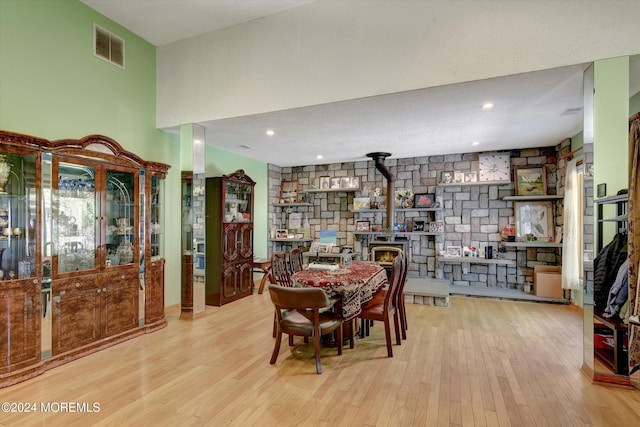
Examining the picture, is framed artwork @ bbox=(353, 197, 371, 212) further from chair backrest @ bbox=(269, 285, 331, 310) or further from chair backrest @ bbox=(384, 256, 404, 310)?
chair backrest @ bbox=(269, 285, 331, 310)

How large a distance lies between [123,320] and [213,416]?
6.83ft

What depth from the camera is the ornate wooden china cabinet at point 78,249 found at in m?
2.75

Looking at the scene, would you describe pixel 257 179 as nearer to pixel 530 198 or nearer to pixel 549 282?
pixel 530 198

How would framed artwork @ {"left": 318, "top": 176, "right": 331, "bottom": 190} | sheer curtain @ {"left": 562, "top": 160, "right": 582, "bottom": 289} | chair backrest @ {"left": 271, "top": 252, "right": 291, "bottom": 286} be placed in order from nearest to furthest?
chair backrest @ {"left": 271, "top": 252, "right": 291, "bottom": 286} → sheer curtain @ {"left": 562, "top": 160, "right": 582, "bottom": 289} → framed artwork @ {"left": 318, "top": 176, "right": 331, "bottom": 190}

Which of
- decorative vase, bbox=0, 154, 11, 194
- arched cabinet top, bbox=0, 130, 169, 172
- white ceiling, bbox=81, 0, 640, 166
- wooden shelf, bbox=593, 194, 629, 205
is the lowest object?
wooden shelf, bbox=593, 194, 629, 205

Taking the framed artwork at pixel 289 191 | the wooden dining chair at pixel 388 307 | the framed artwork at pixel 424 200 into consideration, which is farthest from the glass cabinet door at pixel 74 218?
the framed artwork at pixel 424 200

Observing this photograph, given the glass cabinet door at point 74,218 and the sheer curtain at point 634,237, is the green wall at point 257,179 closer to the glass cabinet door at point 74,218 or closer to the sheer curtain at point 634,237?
the glass cabinet door at point 74,218

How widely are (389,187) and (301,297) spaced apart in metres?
4.21

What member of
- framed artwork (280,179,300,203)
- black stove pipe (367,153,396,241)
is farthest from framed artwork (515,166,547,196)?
framed artwork (280,179,300,203)

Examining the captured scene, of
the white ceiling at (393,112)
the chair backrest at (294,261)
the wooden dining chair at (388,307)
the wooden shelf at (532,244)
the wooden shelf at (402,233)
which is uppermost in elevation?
the white ceiling at (393,112)

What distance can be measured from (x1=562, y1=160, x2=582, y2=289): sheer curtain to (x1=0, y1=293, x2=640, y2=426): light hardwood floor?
1319 mm

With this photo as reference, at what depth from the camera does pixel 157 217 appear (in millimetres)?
4176

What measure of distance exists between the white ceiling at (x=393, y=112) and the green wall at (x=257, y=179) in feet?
1.87

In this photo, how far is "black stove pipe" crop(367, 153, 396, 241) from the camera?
6.17 m
